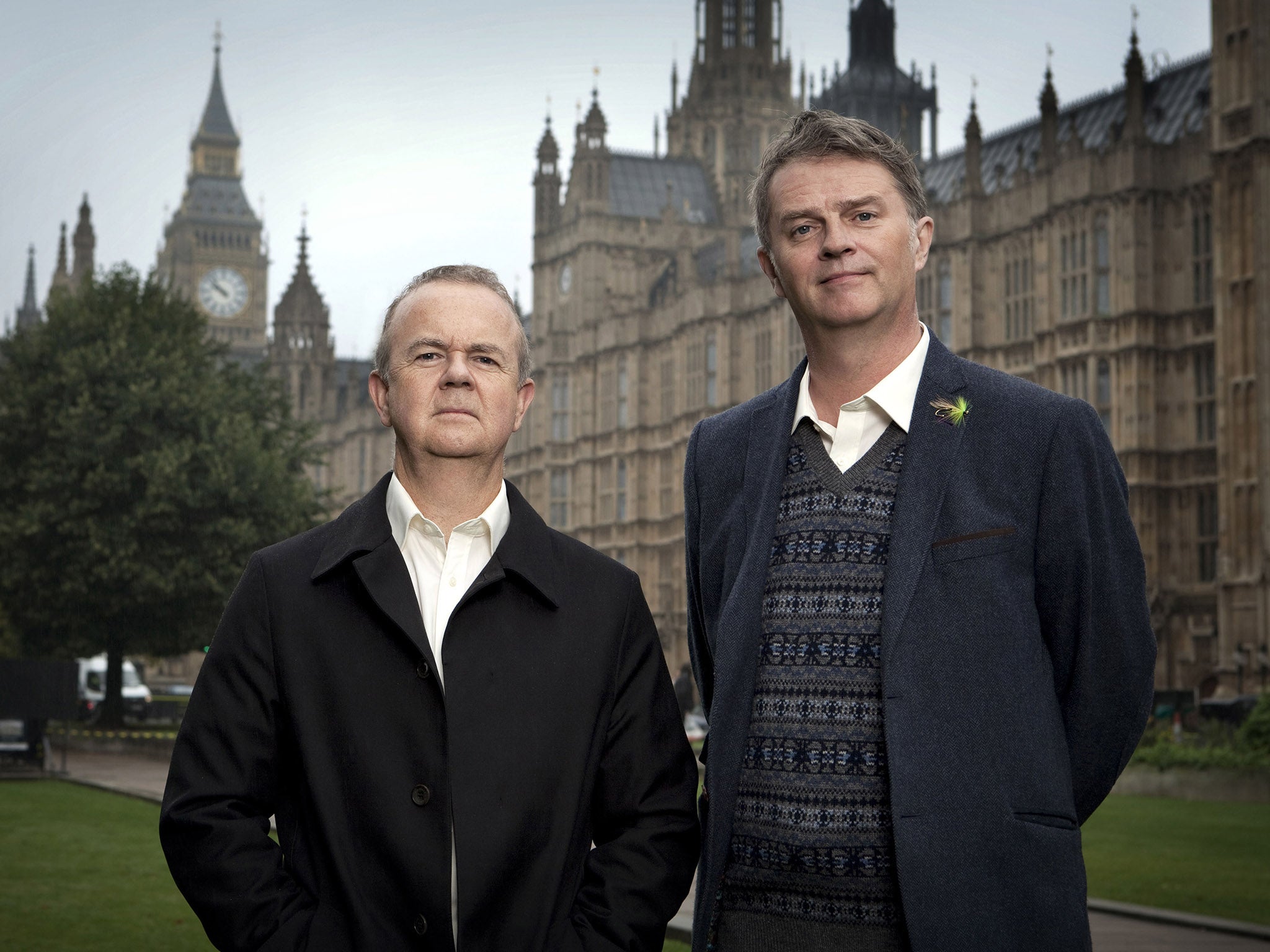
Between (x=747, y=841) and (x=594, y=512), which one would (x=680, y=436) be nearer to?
(x=594, y=512)

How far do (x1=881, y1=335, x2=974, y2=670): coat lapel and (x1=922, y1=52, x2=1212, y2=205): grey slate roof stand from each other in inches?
1218

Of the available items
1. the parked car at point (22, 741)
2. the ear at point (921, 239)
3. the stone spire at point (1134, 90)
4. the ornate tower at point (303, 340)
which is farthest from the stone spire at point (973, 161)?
the ornate tower at point (303, 340)

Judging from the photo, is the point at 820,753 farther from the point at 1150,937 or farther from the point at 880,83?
the point at 880,83

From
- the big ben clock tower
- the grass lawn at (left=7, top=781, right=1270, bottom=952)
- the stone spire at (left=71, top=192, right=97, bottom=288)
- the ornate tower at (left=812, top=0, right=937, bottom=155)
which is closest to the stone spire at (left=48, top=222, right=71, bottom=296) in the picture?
the stone spire at (left=71, top=192, right=97, bottom=288)

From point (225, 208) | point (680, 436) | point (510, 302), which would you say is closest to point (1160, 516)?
point (680, 436)

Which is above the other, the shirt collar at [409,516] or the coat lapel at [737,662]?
the shirt collar at [409,516]

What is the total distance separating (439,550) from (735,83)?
70661 mm

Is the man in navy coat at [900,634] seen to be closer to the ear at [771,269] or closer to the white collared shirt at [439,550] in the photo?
the ear at [771,269]

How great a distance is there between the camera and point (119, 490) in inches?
1171

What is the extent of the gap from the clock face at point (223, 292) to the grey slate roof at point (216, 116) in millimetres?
16469

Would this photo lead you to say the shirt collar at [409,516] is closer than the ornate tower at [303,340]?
Yes

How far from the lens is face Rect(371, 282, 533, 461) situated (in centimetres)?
341

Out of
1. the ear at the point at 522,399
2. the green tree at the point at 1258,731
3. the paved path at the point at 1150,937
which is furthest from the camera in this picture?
the green tree at the point at 1258,731

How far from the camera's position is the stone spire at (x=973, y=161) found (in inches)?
1511
